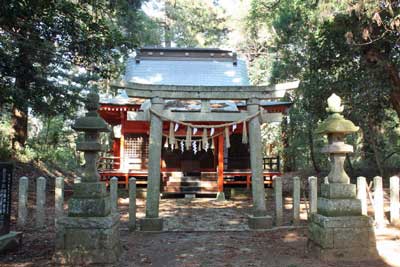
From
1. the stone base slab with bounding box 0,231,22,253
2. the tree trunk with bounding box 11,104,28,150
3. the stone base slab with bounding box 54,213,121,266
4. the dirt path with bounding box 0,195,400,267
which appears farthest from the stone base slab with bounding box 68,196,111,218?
the tree trunk with bounding box 11,104,28,150

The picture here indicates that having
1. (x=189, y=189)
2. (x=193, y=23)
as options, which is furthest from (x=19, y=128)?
(x=193, y=23)

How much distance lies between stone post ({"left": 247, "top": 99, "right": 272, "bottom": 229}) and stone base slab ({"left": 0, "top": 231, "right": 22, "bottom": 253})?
200 inches

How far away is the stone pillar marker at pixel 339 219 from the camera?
5.98 meters

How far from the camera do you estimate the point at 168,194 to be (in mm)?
15188

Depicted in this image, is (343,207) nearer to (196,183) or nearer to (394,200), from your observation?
(394,200)

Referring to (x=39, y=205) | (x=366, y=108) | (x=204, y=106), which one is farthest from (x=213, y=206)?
(x=366, y=108)

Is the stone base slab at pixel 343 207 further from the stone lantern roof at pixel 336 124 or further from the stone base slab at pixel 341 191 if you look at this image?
the stone lantern roof at pixel 336 124

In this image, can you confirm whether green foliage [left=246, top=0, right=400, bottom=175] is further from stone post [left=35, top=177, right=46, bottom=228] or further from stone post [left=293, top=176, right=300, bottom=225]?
stone post [left=35, top=177, right=46, bottom=228]

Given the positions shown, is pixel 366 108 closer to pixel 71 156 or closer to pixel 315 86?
pixel 315 86

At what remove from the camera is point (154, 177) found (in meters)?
8.91

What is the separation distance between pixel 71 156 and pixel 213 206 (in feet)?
57.0

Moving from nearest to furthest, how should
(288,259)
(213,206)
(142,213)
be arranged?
(288,259) < (142,213) < (213,206)

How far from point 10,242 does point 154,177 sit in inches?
133

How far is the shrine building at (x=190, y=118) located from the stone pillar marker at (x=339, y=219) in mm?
2987
